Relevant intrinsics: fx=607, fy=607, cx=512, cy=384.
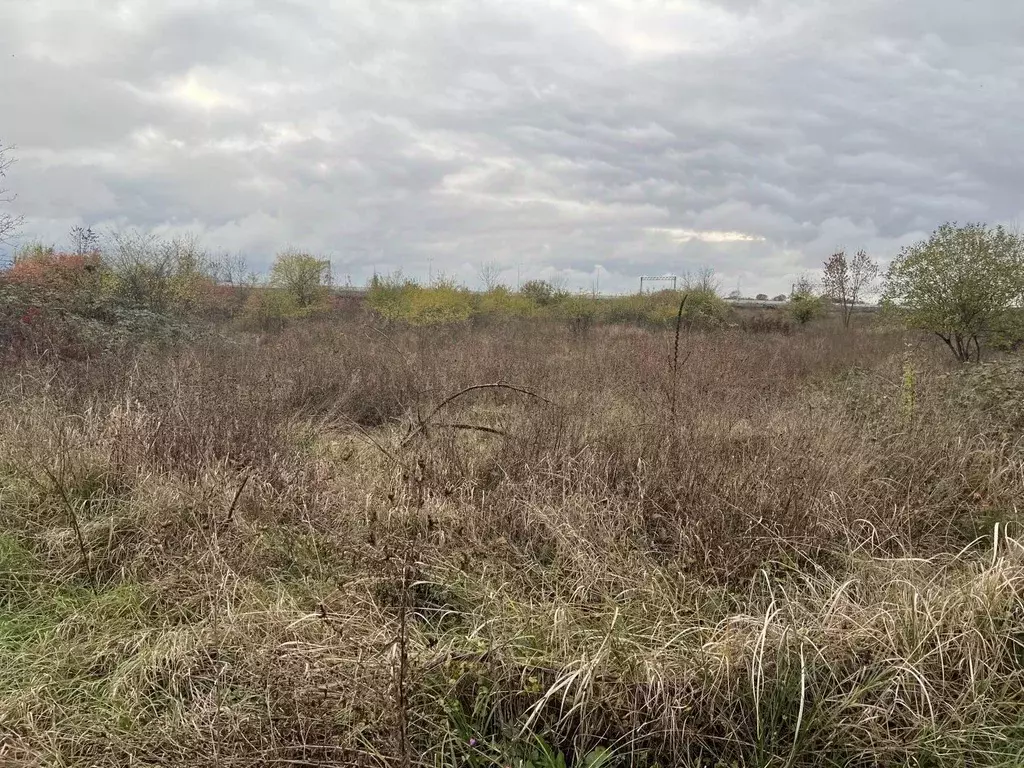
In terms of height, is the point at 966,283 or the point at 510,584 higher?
the point at 966,283

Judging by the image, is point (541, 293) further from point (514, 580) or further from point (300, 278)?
point (514, 580)

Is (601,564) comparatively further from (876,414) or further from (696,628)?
(876,414)

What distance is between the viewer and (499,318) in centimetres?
2166

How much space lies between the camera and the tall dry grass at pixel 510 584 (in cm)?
237

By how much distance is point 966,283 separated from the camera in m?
10.8

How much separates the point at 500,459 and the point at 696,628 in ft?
7.64

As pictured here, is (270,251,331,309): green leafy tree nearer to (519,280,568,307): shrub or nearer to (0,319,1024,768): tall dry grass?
(519,280,568,307): shrub

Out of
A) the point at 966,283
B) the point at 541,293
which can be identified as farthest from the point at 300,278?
the point at 966,283

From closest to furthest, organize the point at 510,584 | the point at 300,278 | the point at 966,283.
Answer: the point at 510,584 < the point at 966,283 < the point at 300,278

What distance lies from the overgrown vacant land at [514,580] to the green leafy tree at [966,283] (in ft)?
17.5

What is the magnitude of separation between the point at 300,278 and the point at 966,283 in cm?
2194

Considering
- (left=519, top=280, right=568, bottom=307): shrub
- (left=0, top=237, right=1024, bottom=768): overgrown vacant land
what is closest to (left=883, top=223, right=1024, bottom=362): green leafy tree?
(left=0, top=237, right=1024, bottom=768): overgrown vacant land

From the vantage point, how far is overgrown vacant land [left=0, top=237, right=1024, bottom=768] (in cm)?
238

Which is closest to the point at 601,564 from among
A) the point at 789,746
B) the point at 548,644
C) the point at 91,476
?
the point at 548,644
